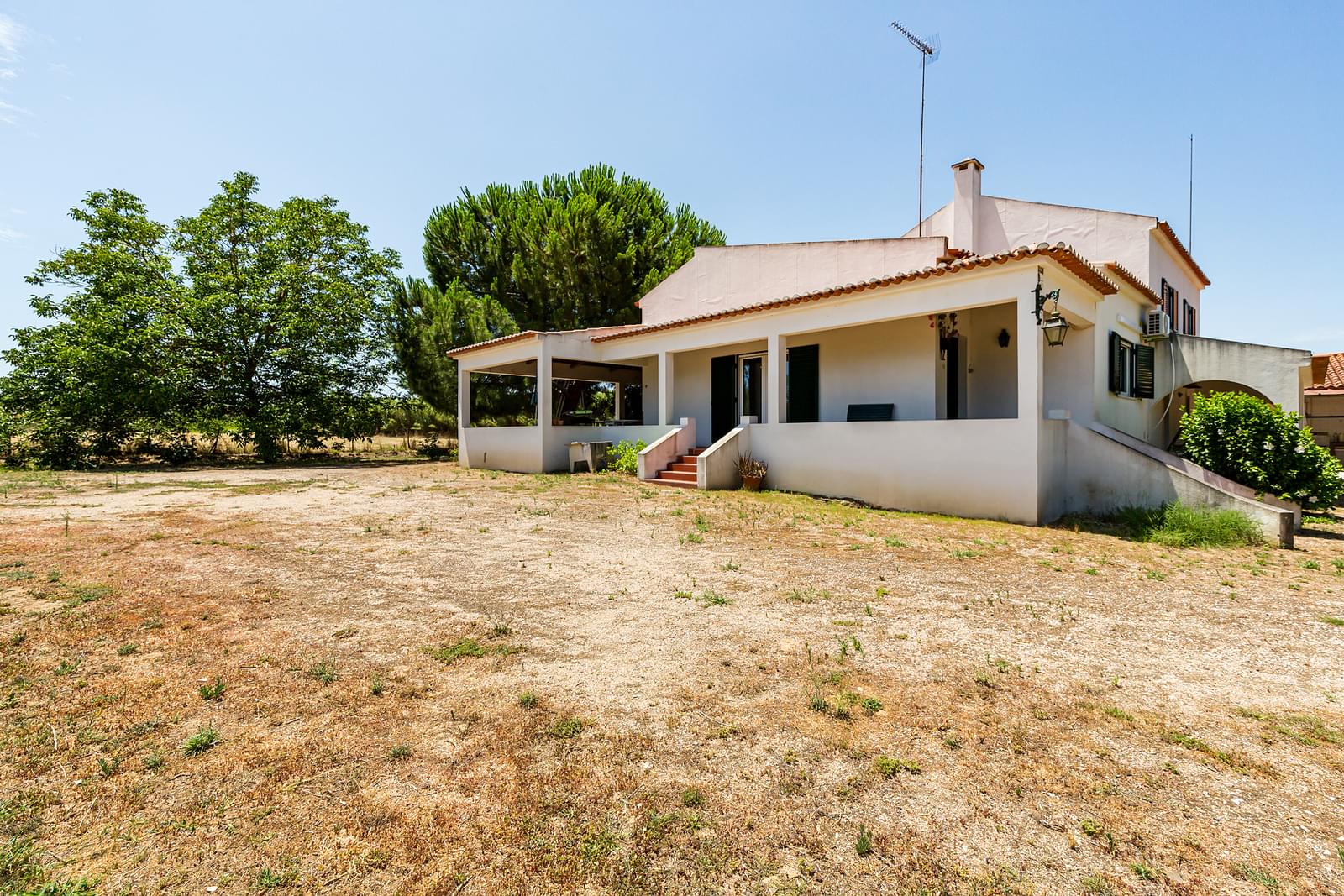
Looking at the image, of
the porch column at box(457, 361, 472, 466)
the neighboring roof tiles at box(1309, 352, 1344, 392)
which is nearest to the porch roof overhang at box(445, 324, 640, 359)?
the porch column at box(457, 361, 472, 466)

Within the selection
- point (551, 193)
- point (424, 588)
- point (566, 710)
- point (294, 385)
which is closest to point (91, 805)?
point (566, 710)

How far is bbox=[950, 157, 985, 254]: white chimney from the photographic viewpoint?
552 inches

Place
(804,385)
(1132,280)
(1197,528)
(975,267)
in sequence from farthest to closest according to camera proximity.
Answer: (804,385), (1132,280), (975,267), (1197,528)

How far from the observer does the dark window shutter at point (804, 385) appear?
1280 centimetres

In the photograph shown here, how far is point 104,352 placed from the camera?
1698 centimetres

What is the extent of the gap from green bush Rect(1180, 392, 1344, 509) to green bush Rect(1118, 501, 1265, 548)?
1.54 m

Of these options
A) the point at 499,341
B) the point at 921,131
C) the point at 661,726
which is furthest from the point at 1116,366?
the point at 499,341

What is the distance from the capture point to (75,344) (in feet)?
57.2

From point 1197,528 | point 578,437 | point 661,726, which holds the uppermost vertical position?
point 578,437

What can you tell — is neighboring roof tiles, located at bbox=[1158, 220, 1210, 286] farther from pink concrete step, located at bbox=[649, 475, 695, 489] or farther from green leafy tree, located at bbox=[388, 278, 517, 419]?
green leafy tree, located at bbox=[388, 278, 517, 419]

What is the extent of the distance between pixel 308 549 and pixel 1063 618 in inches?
267

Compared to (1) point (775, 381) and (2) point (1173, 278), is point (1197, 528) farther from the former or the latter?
(2) point (1173, 278)

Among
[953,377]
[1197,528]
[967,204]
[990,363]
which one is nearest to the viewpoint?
[1197,528]

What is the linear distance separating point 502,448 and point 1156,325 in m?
15.5
